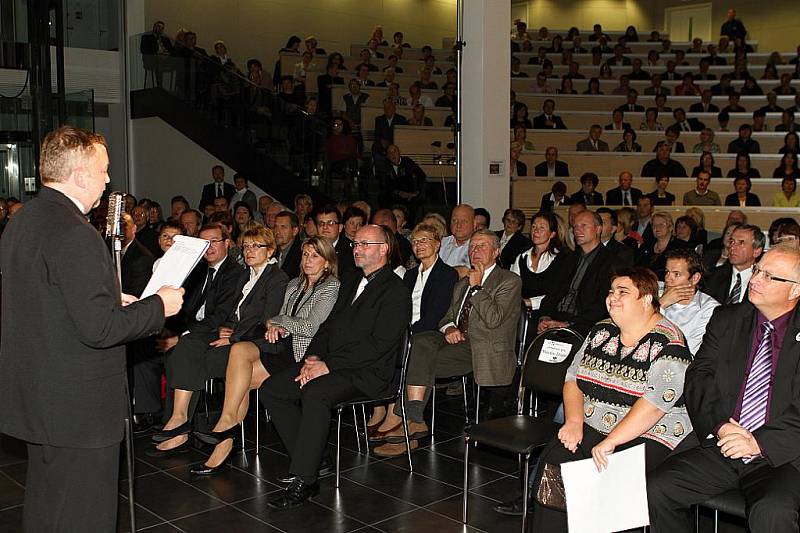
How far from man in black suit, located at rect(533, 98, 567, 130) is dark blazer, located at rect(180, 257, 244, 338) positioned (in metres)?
9.05

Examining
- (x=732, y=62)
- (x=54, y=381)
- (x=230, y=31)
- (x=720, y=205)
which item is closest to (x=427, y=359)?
(x=54, y=381)

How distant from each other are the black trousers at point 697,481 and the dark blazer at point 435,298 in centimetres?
235

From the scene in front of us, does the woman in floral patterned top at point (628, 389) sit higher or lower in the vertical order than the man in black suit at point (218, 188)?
lower

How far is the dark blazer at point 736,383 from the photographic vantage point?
10.1 feet

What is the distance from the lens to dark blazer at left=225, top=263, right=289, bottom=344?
5.13m

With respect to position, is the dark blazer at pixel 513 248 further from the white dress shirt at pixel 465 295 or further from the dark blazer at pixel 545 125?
the dark blazer at pixel 545 125

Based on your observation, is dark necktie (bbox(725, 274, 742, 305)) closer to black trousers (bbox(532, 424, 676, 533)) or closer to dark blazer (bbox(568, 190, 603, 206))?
black trousers (bbox(532, 424, 676, 533))

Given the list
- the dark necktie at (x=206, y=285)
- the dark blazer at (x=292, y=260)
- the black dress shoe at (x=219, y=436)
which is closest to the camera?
the black dress shoe at (x=219, y=436)

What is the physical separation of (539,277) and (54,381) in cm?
423

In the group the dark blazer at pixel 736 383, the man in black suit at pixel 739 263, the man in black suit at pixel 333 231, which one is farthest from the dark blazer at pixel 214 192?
the dark blazer at pixel 736 383

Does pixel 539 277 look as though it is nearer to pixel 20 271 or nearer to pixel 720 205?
pixel 20 271

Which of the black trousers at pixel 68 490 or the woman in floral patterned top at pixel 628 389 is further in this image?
the woman in floral patterned top at pixel 628 389

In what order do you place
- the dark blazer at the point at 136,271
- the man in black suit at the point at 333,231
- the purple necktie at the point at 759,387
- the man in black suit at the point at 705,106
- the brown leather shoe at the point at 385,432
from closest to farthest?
the purple necktie at the point at 759,387
the brown leather shoe at the point at 385,432
the dark blazer at the point at 136,271
the man in black suit at the point at 333,231
the man in black suit at the point at 705,106

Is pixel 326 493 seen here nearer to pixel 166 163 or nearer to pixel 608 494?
pixel 608 494
